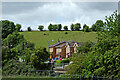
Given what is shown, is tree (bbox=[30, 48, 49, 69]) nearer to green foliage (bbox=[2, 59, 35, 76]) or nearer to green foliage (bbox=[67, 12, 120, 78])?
green foliage (bbox=[2, 59, 35, 76])

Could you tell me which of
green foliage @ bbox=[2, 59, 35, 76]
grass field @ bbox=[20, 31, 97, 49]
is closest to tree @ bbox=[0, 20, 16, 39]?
grass field @ bbox=[20, 31, 97, 49]

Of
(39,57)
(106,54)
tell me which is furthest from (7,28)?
(106,54)

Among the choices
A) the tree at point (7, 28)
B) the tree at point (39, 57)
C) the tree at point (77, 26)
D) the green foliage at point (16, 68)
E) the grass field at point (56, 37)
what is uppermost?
the tree at point (77, 26)

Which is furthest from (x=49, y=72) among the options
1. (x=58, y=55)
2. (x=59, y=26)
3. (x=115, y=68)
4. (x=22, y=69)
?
(x=59, y=26)

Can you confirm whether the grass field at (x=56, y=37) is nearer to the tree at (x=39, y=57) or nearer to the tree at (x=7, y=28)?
the tree at (x=7, y=28)

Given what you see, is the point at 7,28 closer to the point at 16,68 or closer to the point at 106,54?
the point at 16,68

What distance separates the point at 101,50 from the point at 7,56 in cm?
1872

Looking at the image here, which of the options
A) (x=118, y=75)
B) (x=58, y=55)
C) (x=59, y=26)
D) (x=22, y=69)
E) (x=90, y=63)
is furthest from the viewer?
(x=59, y=26)

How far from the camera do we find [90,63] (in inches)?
486

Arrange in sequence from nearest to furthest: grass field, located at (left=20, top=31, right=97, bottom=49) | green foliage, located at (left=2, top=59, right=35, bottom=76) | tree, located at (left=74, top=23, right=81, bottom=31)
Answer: green foliage, located at (left=2, top=59, right=35, bottom=76) < grass field, located at (left=20, top=31, right=97, bottom=49) < tree, located at (left=74, top=23, right=81, bottom=31)

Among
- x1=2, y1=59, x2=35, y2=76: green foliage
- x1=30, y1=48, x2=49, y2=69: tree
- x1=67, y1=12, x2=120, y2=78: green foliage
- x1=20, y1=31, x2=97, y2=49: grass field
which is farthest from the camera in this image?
x1=20, y1=31, x2=97, y2=49: grass field

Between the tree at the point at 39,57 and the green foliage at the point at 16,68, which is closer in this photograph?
the tree at the point at 39,57

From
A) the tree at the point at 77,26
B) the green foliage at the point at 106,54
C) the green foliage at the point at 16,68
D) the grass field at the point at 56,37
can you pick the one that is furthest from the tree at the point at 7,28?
the green foliage at the point at 106,54

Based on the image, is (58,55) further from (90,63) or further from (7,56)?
(90,63)
